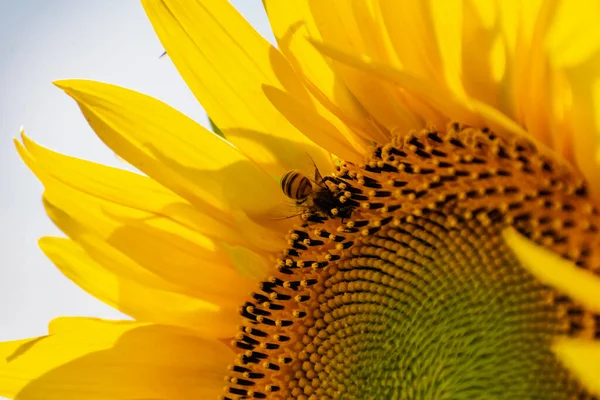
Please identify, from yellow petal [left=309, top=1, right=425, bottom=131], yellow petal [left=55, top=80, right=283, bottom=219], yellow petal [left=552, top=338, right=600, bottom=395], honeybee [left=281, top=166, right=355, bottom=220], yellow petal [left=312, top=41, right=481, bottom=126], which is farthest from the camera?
yellow petal [left=55, top=80, right=283, bottom=219]

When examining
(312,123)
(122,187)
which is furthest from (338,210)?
(122,187)

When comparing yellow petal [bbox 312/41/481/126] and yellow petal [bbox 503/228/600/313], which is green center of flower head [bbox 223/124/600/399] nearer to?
yellow petal [bbox 312/41/481/126]

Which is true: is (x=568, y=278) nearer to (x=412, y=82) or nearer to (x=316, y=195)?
(x=412, y=82)

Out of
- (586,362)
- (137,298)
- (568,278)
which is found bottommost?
(586,362)

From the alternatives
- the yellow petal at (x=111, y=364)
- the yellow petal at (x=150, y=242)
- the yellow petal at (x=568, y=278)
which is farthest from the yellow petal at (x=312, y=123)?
the yellow petal at (x=568, y=278)

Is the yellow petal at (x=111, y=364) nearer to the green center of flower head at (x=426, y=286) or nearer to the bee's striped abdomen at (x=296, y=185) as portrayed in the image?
the green center of flower head at (x=426, y=286)

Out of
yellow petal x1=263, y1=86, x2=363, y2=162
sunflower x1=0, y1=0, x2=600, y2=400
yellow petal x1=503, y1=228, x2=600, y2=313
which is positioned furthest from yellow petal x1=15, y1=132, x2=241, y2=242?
yellow petal x1=503, y1=228, x2=600, y2=313
